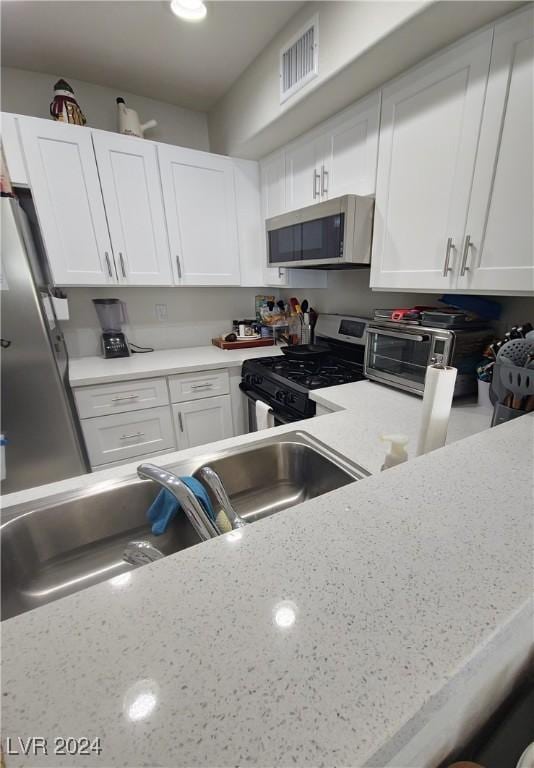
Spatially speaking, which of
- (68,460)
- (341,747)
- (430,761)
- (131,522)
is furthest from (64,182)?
(430,761)

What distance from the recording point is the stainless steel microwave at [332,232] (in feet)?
4.72

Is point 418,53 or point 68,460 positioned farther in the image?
point 68,460

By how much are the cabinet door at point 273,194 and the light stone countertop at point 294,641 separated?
2.08 m

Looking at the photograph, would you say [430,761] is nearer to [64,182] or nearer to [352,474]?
[352,474]

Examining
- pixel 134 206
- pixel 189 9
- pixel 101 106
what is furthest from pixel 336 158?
pixel 101 106

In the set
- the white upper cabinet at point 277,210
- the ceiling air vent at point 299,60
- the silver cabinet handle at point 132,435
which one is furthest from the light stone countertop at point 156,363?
the ceiling air vent at point 299,60

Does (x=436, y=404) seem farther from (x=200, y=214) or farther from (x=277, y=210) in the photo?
(x=200, y=214)

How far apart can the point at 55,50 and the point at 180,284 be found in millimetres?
1311

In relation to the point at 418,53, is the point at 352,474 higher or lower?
lower

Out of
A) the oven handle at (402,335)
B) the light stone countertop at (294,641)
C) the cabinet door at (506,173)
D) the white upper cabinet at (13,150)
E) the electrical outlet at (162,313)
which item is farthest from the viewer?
the electrical outlet at (162,313)

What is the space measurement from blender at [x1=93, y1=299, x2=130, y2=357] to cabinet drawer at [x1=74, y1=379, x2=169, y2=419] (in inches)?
19.9

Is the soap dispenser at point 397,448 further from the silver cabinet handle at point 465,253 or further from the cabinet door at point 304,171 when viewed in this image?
the cabinet door at point 304,171

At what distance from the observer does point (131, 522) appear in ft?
2.75

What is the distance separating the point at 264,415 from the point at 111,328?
1360mm
